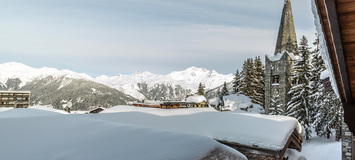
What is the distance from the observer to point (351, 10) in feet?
6.93

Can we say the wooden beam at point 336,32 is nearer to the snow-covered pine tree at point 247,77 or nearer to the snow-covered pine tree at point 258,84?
the snow-covered pine tree at point 258,84

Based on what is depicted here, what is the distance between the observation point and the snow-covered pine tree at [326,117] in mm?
18514

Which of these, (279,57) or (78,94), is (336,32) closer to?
(279,57)

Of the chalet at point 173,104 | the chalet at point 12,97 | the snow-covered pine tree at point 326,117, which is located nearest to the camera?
the chalet at point 173,104

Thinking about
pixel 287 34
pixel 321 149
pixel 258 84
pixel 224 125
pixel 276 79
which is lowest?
pixel 321 149

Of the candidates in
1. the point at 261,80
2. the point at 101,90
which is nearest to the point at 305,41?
the point at 261,80

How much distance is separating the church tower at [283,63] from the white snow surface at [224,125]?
75.3 feet

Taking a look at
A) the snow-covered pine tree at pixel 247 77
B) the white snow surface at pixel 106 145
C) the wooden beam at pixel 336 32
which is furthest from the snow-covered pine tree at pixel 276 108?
the white snow surface at pixel 106 145

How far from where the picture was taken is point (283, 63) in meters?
31.0

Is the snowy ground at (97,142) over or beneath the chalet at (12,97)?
over

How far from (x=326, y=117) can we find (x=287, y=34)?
1683cm

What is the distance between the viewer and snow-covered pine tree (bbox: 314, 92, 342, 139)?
729 inches

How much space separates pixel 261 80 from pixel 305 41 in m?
16.2

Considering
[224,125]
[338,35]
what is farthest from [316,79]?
[338,35]
